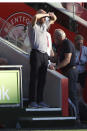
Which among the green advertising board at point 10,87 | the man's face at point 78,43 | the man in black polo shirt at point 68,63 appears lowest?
the green advertising board at point 10,87

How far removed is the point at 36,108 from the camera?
30.5 feet

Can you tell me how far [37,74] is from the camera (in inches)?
360

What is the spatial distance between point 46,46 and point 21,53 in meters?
1.35

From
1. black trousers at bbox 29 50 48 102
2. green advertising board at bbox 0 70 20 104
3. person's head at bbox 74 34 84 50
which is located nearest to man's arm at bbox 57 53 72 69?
black trousers at bbox 29 50 48 102

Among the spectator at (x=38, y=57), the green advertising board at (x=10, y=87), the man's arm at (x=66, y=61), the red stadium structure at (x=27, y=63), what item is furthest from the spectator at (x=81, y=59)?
the green advertising board at (x=10, y=87)

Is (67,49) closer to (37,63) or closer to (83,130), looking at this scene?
(37,63)

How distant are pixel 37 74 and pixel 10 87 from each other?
2.05 feet

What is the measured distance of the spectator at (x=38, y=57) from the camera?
9.05 metres

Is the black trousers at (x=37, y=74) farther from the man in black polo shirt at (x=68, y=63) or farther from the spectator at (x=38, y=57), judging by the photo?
the man in black polo shirt at (x=68, y=63)

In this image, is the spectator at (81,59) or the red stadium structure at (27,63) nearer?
the red stadium structure at (27,63)

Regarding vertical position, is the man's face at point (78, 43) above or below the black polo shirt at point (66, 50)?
above

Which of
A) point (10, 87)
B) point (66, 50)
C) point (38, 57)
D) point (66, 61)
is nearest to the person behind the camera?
point (38, 57)

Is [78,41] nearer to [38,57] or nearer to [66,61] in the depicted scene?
[66,61]

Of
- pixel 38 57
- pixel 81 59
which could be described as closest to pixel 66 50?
pixel 38 57
